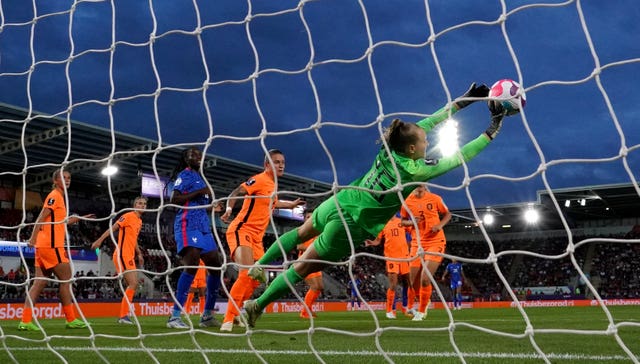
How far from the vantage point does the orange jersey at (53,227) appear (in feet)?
23.8

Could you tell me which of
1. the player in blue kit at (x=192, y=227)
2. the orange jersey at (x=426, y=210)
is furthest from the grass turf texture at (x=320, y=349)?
the orange jersey at (x=426, y=210)

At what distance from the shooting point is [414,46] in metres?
3.38

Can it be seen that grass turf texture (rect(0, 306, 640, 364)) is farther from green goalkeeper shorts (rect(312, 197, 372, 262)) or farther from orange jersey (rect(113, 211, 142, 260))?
orange jersey (rect(113, 211, 142, 260))

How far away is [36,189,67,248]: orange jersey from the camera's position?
7250 millimetres

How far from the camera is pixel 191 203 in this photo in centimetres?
721

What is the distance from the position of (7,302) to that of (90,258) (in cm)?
1312

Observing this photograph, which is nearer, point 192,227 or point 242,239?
point 192,227

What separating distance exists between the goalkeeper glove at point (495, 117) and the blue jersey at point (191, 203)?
3.87 meters

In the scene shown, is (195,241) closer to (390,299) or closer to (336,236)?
(336,236)

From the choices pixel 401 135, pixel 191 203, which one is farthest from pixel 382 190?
pixel 191 203

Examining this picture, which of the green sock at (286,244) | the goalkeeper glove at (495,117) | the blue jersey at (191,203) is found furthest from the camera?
the blue jersey at (191,203)

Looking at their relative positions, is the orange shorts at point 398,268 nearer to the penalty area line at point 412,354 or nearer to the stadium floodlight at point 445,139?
the stadium floodlight at point 445,139

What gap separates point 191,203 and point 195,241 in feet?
1.67

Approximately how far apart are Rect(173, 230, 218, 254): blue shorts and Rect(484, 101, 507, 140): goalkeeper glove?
3.95 metres
